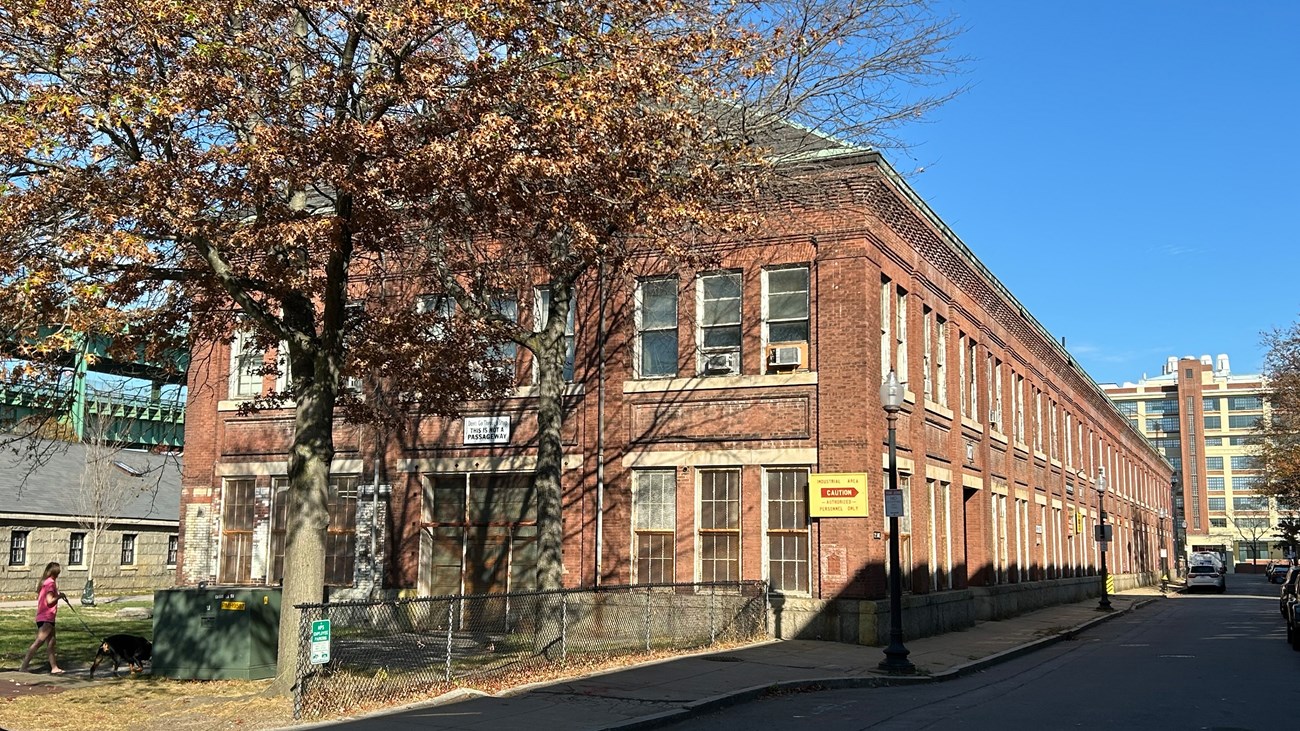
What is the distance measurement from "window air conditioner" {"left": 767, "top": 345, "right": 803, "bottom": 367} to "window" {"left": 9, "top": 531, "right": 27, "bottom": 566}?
26494mm

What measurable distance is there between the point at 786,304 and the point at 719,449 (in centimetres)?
319

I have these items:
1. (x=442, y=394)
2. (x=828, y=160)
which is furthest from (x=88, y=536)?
(x=828, y=160)

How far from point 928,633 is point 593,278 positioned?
33.8 ft

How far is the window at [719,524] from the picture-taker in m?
22.1

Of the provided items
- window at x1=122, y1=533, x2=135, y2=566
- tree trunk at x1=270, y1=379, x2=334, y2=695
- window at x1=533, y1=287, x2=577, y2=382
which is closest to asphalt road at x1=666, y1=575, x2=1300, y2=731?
tree trunk at x1=270, y1=379, x2=334, y2=695

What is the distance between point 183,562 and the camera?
27109 millimetres

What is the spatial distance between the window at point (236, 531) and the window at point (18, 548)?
12.9 m

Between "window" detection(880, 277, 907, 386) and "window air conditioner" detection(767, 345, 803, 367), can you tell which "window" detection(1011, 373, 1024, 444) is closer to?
"window" detection(880, 277, 907, 386)

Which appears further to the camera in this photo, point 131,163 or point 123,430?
point 123,430

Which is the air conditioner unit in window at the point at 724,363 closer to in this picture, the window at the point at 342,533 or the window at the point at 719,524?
the window at the point at 719,524

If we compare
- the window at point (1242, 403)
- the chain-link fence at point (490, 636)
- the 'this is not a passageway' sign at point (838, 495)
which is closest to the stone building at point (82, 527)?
the chain-link fence at point (490, 636)

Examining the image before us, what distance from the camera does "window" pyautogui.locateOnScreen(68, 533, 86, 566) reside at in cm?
3797

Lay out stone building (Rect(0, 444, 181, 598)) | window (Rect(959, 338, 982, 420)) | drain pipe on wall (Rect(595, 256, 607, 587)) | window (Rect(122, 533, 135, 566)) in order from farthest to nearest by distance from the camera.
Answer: window (Rect(122, 533, 135, 566)) < stone building (Rect(0, 444, 181, 598)) < window (Rect(959, 338, 982, 420)) < drain pipe on wall (Rect(595, 256, 607, 587))

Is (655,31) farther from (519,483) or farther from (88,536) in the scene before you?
(88,536)
